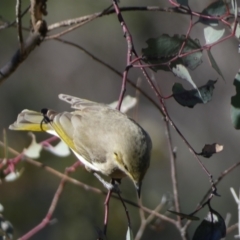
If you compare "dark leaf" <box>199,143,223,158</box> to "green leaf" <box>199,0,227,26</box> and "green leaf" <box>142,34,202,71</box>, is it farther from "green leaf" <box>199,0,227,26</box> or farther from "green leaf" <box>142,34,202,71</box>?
"green leaf" <box>199,0,227,26</box>

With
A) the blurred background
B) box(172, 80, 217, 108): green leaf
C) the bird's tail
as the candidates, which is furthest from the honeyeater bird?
the blurred background

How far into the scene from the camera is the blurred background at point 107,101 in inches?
182

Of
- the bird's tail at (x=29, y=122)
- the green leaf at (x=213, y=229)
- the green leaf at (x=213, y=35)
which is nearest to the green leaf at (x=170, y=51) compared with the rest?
the green leaf at (x=213, y=35)

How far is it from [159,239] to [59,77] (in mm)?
2281

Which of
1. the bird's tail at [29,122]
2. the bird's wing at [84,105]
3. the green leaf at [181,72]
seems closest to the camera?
the green leaf at [181,72]

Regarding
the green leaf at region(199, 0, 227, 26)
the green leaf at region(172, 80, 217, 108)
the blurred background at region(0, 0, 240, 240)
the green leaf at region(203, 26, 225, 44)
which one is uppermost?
the green leaf at region(199, 0, 227, 26)

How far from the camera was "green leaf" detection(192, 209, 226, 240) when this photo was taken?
1.66 metres

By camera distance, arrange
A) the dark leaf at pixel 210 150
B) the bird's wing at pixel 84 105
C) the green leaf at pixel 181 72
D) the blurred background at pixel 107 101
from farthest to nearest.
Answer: the blurred background at pixel 107 101
the bird's wing at pixel 84 105
the green leaf at pixel 181 72
the dark leaf at pixel 210 150

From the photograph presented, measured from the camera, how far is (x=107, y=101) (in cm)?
605

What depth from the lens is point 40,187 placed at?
492 centimetres

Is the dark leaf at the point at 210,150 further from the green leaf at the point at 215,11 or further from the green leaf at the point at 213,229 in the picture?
the green leaf at the point at 215,11

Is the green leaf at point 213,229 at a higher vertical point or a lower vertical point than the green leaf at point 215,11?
lower

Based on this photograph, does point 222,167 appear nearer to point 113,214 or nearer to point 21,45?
point 113,214

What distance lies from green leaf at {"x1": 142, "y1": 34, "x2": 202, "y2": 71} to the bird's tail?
842 millimetres
